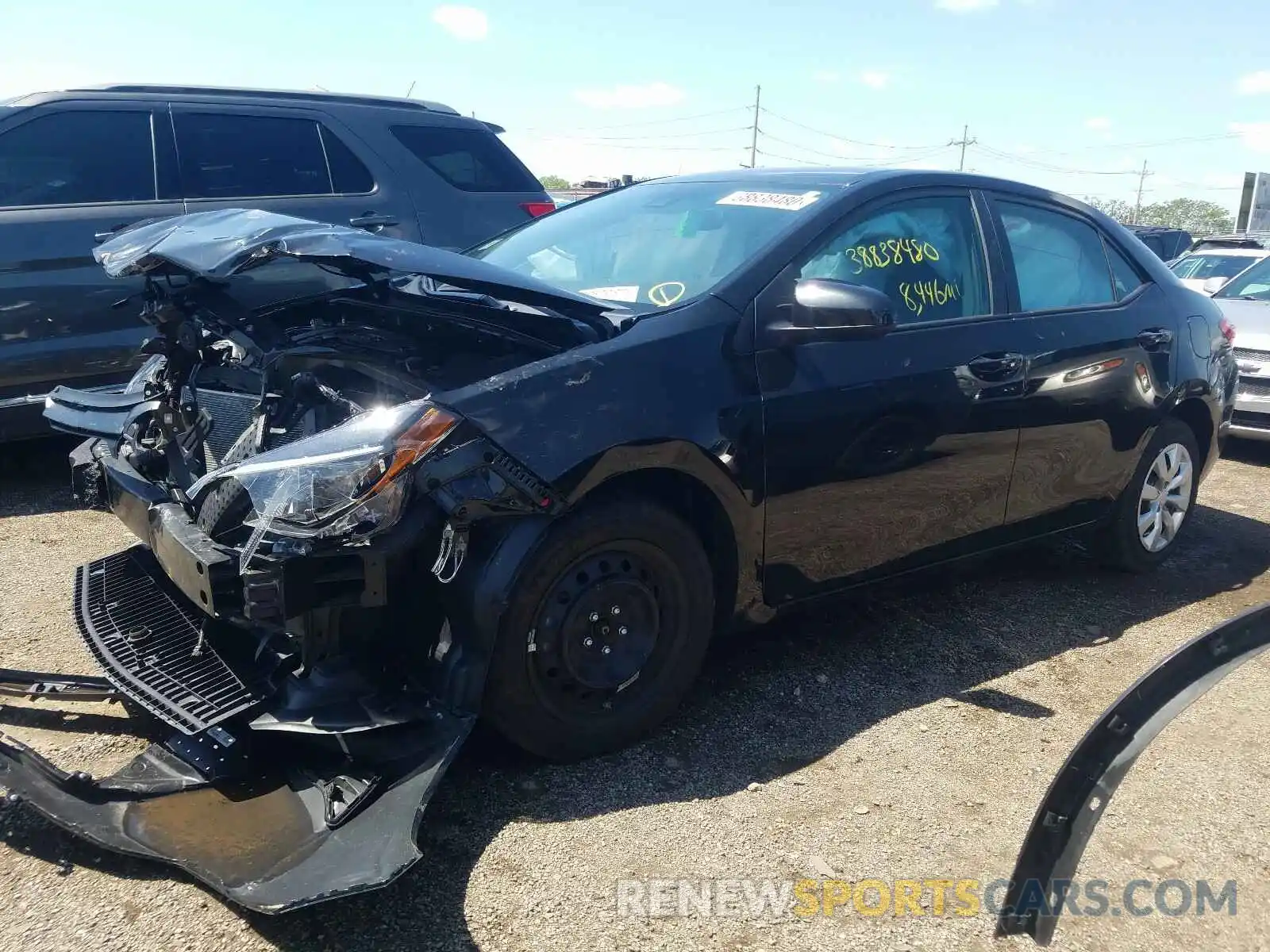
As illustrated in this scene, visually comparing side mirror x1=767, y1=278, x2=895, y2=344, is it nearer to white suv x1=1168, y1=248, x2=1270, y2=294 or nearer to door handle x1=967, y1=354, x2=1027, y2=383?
door handle x1=967, y1=354, x2=1027, y2=383

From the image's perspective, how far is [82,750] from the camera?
292 cm

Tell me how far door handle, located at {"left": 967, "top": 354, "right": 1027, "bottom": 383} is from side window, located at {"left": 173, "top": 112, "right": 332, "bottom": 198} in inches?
164

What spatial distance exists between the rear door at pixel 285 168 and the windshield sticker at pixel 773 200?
2.47 m

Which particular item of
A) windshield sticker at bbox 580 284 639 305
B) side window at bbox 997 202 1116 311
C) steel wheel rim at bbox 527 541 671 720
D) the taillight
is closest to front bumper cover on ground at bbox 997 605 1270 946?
steel wheel rim at bbox 527 541 671 720

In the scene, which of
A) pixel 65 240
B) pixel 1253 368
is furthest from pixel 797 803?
pixel 1253 368

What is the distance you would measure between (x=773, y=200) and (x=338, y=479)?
76.3 inches

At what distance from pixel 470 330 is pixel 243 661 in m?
1.10

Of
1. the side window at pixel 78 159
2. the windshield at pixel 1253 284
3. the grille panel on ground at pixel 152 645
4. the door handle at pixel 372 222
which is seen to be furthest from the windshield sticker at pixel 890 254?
the windshield at pixel 1253 284

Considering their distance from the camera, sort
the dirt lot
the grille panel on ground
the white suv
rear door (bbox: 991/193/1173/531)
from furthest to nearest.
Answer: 1. the white suv
2. rear door (bbox: 991/193/1173/531)
3. the grille panel on ground
4. the dirt lot

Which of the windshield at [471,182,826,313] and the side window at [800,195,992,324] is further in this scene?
the side window at [800,195,992,324]

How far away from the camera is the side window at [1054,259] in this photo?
397cm

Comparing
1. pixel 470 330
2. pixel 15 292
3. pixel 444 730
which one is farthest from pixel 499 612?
pixel 15 292

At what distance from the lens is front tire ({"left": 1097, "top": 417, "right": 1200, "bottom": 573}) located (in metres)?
4.59

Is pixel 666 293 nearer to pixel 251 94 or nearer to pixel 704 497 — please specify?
pixel 704 497
